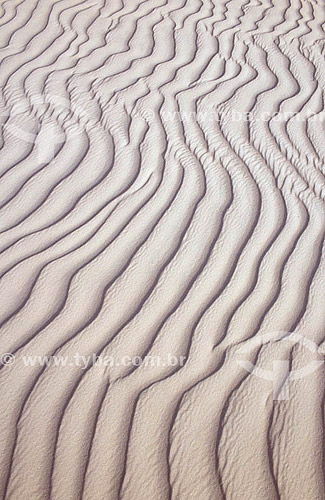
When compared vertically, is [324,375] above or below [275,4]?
below

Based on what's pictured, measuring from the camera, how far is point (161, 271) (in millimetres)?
2248

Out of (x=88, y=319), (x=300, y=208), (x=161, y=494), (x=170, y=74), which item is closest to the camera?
(x=161, y=494)

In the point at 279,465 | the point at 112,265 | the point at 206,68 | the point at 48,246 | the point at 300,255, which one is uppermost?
the point at 206,68

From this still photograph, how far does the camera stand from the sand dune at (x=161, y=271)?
165 centimetres

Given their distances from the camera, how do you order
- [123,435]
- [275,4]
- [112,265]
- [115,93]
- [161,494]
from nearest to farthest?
[161,494] → [123,435] → [112,265] → [115,93] → [275,4]

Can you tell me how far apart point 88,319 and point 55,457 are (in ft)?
1.94

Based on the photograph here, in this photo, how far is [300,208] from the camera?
2.59 meters

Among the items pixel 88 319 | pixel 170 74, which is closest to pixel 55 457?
pixel 88 319

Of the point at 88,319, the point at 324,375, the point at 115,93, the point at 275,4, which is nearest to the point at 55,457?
the point at 88,319

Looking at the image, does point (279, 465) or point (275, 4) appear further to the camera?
point (275, 4)

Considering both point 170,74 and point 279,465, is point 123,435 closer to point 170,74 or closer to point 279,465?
point 279,465

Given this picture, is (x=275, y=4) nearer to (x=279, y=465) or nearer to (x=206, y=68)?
(x=206, y=68)

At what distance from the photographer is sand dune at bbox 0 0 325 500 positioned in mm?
1646

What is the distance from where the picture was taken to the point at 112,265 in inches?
89.4
